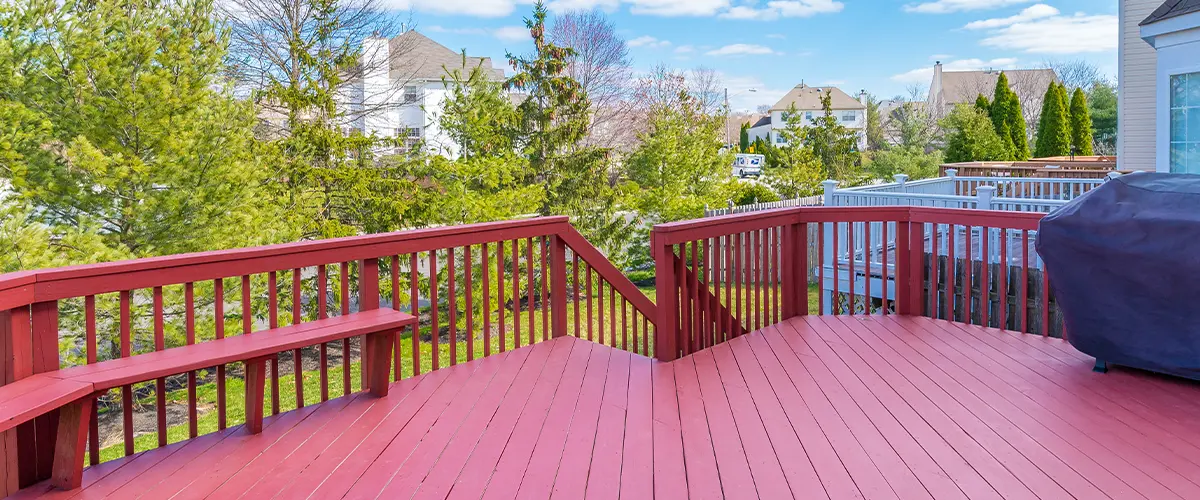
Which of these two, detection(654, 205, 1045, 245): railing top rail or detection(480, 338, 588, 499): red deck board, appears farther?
detection(654, 205, 1045, 245): railing top rail

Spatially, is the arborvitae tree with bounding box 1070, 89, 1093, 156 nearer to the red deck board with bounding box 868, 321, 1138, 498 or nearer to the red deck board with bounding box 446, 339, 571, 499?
the red deck board with bounding box 868, 321, 1138, 498

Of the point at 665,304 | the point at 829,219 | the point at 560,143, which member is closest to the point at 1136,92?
the point at 829,219

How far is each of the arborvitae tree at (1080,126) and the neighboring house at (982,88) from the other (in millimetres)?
13708

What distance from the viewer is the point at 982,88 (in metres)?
43.9

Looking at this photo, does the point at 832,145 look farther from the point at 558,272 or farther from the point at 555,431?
the point at 555,431

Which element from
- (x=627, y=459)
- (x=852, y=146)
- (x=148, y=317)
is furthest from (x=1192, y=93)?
(x=852, y=146)

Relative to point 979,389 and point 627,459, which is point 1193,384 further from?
point 627,459

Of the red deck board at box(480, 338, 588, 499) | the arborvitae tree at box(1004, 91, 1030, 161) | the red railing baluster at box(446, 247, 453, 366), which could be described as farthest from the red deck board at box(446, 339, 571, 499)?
the arborvitae tree at box(1004, 91, 1030, 161)

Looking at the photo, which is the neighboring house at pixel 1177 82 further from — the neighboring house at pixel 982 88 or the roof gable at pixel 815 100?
the roof gable at pixel 815 100

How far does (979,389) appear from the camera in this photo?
377 cm

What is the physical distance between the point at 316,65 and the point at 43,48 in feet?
14.8

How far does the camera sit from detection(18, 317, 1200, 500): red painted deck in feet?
8.75

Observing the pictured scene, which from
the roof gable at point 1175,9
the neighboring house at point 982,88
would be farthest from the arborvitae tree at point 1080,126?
the roof gable at point 1175,9

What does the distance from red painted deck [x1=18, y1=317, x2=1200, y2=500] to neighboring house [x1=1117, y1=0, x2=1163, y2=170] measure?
867 centimetres
